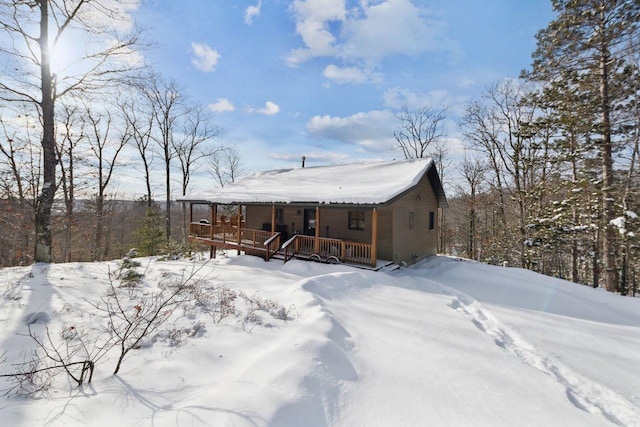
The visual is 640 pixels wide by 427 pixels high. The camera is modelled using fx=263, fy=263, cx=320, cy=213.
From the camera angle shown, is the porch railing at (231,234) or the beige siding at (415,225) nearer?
the beige siding at (415,225)

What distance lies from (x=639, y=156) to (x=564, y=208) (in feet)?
9.72

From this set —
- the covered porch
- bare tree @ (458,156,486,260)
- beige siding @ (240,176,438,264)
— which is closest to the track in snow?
the covered porch

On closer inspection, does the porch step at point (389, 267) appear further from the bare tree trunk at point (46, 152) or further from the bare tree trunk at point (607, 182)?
the bare tree trunk at point (46, 152)

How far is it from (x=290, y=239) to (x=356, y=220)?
3.06 m

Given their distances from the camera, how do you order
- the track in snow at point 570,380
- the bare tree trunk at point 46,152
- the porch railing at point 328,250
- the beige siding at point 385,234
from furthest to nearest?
the beige siding at point 385,234
the porch railing at point 328,250
the bare tree trunk at point 46,152
the track in snow at point 570,380

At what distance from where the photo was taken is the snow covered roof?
9.94 m

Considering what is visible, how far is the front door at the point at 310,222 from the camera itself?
1289 cm

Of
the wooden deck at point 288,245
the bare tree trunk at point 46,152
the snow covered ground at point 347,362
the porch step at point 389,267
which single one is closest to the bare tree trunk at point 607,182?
the snow covered ground at point 347,362

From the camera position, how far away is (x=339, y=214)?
12.1 meters

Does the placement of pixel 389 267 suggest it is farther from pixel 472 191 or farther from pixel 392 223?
pixel 472 191

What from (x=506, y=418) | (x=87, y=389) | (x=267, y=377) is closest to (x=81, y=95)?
(x=87, y=389)

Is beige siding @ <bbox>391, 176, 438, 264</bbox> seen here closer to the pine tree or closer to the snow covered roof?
the snow covered roof

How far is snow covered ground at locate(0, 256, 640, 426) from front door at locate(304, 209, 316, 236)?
18.7ft

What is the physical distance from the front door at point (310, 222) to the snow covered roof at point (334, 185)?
1266 millimetres
